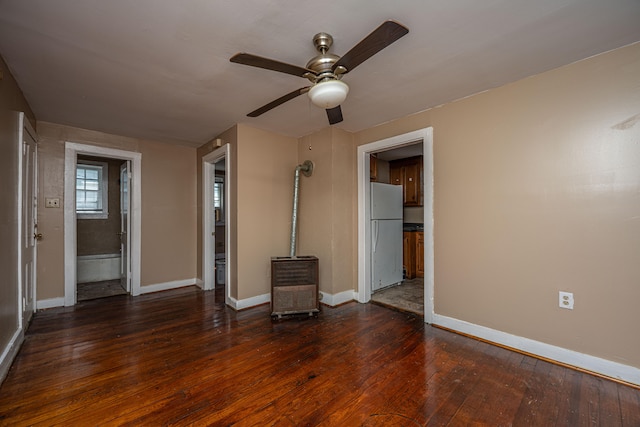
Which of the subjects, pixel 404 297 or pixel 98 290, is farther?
pixel 98 290

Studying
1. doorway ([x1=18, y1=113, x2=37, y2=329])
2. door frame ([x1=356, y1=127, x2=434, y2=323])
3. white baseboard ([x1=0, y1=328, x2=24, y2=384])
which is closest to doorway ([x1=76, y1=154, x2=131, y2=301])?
doorway ([x1=18, y1=113, x2=37, y2=329])

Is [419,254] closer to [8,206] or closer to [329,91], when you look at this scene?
[329,91]

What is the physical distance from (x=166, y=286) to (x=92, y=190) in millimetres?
2387

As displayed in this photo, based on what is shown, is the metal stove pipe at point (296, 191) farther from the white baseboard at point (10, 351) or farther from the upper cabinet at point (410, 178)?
the white baseboard at point (10, 351)

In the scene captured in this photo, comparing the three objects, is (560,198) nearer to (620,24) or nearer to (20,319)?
(620,24)

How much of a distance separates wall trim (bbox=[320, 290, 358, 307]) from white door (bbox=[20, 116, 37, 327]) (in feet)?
10.1

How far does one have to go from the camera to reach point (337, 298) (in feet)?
11.7

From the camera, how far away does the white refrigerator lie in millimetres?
3938

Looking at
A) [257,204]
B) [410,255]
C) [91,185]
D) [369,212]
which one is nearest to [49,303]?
[91,185]

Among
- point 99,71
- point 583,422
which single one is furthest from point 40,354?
point 583,422

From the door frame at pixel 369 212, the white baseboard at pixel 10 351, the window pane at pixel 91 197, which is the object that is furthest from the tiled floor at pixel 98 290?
the door frame at pixel 369 212

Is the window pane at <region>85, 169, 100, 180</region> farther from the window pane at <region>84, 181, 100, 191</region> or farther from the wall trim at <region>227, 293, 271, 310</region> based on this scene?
the wall trim at <region>227, 293, 271, 310</region>

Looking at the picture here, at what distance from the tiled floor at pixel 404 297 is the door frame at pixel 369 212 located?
0.87 ft

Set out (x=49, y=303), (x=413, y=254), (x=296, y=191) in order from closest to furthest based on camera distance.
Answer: (x=49, y=303) → (x=296, y=191) → (x=413, y=254)
